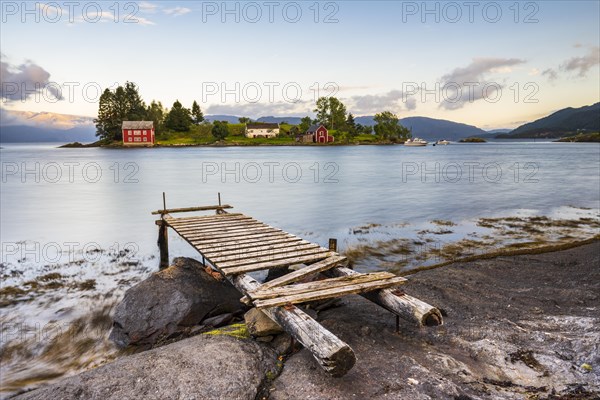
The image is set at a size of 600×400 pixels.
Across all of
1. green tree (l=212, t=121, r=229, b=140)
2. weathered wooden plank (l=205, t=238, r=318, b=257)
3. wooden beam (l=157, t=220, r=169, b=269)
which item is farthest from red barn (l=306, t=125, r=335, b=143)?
weathered wooden plank (l=205, t=238, r=318, b=257)

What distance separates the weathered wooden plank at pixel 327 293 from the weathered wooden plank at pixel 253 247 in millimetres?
2968

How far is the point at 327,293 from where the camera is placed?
21.6 feet

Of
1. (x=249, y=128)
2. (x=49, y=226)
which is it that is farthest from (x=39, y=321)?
(x=249, y=128)

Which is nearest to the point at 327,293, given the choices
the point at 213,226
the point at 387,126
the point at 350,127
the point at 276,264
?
the point at 276,264

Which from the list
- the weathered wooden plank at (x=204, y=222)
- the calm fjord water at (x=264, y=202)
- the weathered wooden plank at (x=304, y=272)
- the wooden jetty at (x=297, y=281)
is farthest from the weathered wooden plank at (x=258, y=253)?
the calm fjord water at (x=264, y=202)

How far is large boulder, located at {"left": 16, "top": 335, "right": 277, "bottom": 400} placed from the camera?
4914 mm

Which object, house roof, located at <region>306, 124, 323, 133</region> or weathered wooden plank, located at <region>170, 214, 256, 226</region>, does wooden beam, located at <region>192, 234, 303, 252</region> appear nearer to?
weathered wooden plank, located at <region>170, 214, 256, 226</region>

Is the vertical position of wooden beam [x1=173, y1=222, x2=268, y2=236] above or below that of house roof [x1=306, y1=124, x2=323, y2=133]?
below

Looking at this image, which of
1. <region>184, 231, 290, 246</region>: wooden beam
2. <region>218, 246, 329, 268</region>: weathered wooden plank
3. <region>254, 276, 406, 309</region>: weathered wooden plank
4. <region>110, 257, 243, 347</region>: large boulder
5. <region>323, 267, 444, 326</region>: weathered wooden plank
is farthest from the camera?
<region>184, 231, 290, 246</region>: wooden beam

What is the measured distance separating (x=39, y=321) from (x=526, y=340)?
32.6 feet

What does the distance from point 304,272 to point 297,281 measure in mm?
264

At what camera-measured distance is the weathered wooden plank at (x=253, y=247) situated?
361 inches

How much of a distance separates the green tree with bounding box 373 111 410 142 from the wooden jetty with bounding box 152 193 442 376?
502 feet

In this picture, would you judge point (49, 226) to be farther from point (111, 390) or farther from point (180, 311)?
point (111, 390)
